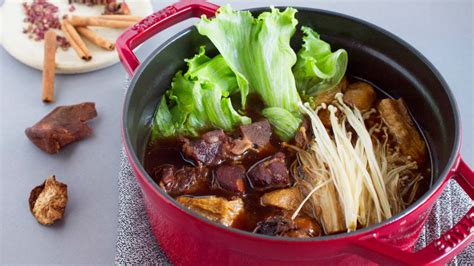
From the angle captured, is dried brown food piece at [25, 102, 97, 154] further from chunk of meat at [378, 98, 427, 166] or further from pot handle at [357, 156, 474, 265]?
pot handle at [357, 156, 474, 265]

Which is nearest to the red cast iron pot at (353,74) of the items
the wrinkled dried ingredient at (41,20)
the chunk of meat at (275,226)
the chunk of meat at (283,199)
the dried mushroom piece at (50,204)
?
the chunk of meat at (275,226)

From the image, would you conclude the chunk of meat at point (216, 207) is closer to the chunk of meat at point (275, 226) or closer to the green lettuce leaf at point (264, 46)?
the chunk of meat at point (275, 226)

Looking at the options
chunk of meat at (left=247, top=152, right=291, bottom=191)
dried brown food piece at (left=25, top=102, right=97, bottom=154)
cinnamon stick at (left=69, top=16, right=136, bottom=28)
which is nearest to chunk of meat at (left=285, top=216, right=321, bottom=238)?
chunk of meat at (left=247, top=152, right=291, bottom=191)

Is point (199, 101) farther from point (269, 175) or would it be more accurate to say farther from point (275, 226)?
point (275, 226)

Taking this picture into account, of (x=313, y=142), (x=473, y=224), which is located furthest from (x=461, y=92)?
(x=473, y=224)

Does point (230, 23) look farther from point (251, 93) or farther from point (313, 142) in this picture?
point (313, 142)

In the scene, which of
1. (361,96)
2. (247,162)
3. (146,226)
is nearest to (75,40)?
(146,226)
